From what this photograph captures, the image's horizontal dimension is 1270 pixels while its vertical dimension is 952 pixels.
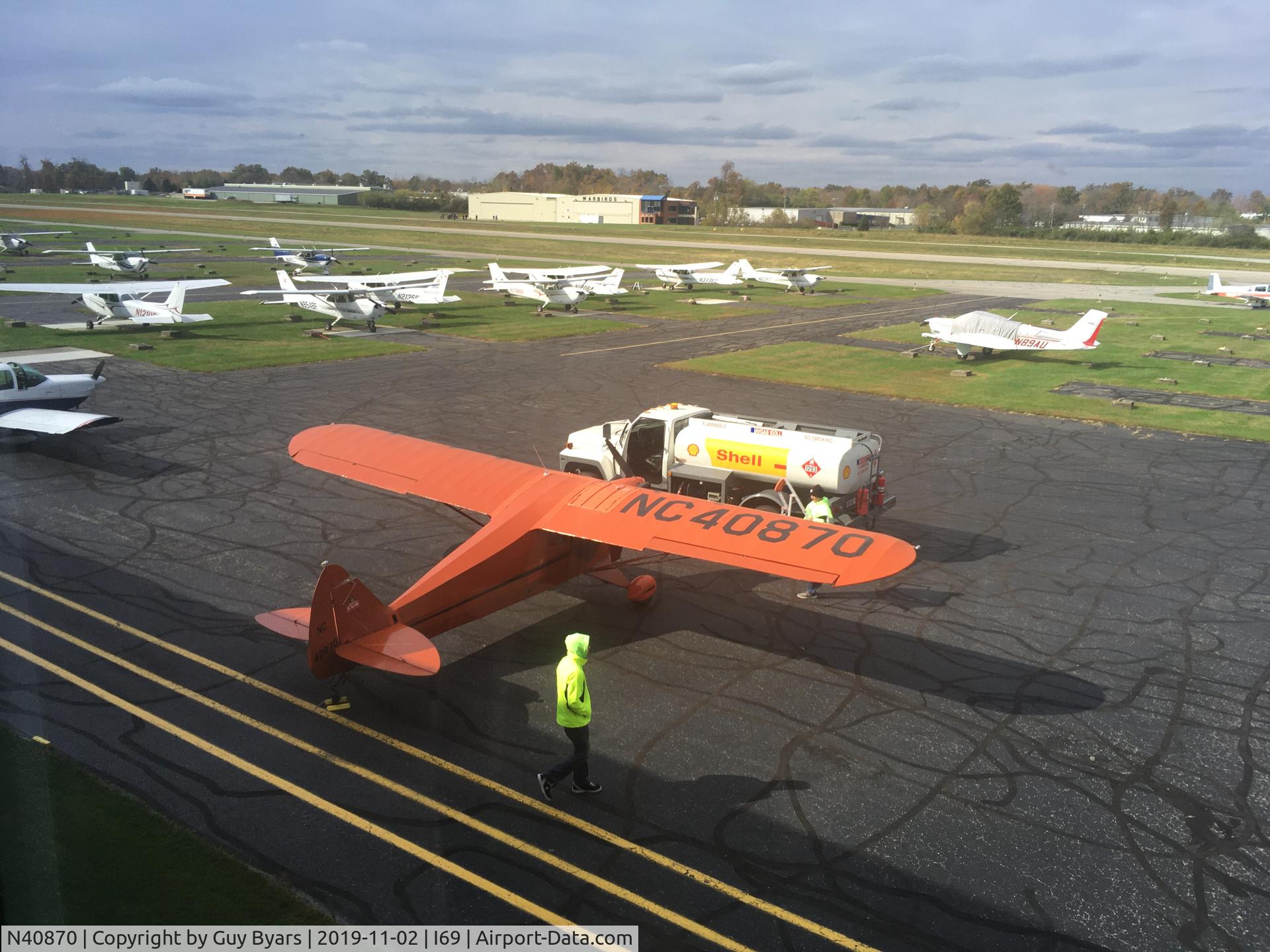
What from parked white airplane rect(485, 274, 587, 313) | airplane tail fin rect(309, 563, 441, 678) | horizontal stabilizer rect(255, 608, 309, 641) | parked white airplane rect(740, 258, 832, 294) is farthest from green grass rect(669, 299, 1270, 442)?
horizontal stabilizer rect(255, 608, 309, 641)

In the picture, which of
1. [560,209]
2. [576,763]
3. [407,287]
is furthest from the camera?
[560,209]

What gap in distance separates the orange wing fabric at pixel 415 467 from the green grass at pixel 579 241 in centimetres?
6122

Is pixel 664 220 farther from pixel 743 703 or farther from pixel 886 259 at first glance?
pixel 743 703

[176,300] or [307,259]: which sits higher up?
[307,259]

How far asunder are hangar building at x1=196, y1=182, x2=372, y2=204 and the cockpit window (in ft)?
533

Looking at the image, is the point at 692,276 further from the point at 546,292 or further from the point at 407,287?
the point at 407,287

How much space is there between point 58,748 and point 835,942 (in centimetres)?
848

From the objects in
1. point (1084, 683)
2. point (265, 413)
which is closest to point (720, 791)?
point (1084, 683)

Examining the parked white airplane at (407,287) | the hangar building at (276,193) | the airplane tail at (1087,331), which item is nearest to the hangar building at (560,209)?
the hangar building at (276,193)

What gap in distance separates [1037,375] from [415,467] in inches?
1189

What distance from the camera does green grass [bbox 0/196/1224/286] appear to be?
90938mm

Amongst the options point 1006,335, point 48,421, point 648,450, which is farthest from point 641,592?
point 1006,335

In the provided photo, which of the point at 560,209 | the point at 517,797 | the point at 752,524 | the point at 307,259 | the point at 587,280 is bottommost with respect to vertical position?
the point at 517,797

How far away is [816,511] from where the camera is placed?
46.6 feet
